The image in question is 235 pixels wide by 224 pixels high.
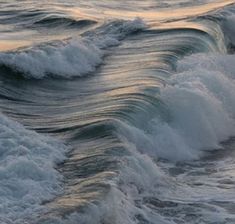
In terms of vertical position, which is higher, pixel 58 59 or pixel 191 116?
pixel 58 59

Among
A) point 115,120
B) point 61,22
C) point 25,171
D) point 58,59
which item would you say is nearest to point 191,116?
point 115,120

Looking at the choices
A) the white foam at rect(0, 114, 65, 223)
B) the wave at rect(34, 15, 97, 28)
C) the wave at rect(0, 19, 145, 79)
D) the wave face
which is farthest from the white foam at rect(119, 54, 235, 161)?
the wave at rect(34, 15, 97, 28)

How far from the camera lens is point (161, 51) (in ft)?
50.8

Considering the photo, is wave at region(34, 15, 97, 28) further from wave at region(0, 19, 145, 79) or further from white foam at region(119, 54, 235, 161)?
white foam at region(119, 54, 235, 161)

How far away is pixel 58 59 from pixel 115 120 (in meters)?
4.50

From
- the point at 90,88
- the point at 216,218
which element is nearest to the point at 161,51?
the point at 90,88

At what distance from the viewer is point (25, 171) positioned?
25.1 feet

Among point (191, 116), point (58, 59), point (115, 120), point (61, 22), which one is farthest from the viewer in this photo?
point (61, 22)

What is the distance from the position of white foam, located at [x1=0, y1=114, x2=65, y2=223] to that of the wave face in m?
0.02

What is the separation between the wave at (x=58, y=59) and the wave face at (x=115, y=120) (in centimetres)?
2

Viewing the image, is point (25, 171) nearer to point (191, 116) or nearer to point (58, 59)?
point (191, 116)

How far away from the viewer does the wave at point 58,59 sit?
13.7 m

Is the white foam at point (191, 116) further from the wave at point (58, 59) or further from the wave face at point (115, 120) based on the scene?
the wave at point (58, 59)

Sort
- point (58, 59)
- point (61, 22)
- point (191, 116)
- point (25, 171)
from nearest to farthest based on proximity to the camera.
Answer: point (25, 171) → point (191, 116) → point (58, 59) → point (61, 22)
